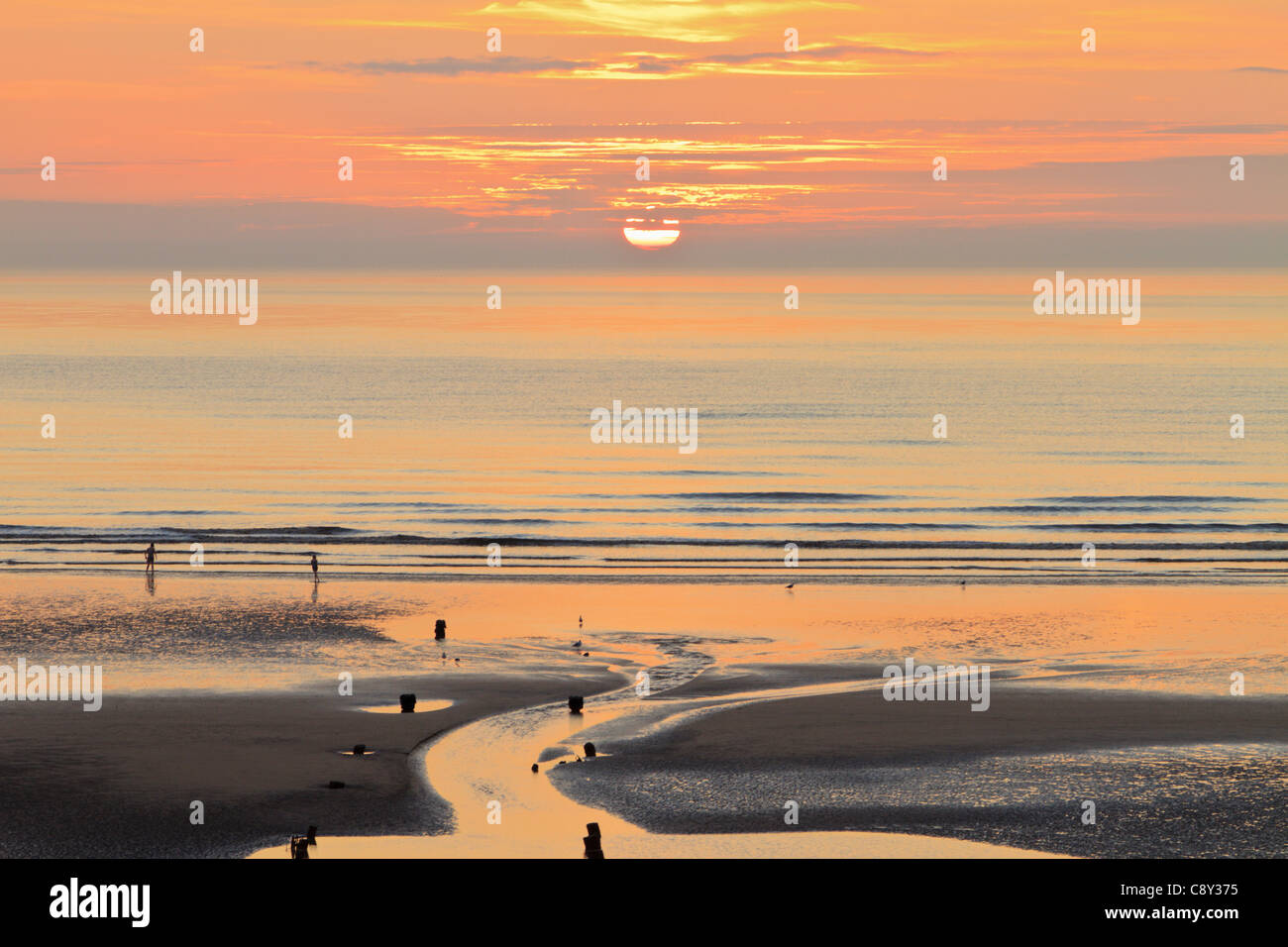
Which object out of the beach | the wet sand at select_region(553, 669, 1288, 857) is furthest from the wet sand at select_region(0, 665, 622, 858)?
the wet sand at select_region(553, 669, 1288, 857)

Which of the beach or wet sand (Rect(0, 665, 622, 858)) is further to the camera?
the beach

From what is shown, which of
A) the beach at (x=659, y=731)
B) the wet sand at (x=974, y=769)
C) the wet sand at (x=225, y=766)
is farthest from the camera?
the wet sand at (x=974, y=769)

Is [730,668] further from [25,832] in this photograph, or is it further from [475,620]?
[25,832]

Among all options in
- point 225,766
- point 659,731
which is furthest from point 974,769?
point 225,766

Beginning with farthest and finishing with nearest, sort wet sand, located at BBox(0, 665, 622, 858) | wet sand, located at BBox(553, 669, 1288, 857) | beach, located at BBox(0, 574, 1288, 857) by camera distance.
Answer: wet sand, located at BBox(553, 669, 1288, 857)
beach, located at BBox(0, 574, 1288, 857)
wet sand, located at BBox(0, 665, 622, 858)

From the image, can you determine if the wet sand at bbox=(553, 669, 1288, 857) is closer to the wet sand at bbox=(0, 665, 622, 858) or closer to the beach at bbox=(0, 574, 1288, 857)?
the beach at bbox=(0, 574, 1288, 857)

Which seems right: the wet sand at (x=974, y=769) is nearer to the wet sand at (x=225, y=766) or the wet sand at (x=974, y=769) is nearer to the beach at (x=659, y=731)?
the beach at (x=659, y=731)

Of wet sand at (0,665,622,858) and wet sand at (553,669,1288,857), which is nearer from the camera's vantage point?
wet sand at (0,665,622,858)

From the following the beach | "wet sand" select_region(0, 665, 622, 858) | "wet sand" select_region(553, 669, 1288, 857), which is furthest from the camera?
"wet sand" select_region(553, 669, 1288, 857)

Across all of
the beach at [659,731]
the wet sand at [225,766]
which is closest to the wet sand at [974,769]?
the beach at [659,731]

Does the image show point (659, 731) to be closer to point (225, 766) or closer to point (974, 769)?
point (974, 769)

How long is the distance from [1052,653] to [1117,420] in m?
69.9

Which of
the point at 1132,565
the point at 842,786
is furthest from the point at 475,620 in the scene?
the point at 1132,565
